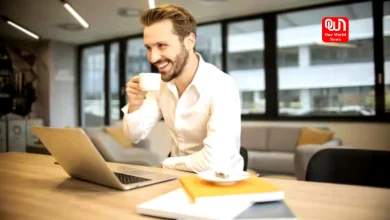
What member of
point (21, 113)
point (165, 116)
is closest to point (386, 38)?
point (165, 116)

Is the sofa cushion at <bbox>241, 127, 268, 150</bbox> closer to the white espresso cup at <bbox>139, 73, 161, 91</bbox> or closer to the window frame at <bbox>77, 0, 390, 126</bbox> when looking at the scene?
the window frame at <bbox>77, 0, 390, 126</bbox>

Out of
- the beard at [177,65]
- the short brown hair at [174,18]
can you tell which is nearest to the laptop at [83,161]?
the beard at [177,65]

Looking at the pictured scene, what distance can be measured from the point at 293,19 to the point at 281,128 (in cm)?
134

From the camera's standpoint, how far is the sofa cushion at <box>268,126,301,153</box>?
Answer: 397 cm

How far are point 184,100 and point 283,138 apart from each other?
2967mm

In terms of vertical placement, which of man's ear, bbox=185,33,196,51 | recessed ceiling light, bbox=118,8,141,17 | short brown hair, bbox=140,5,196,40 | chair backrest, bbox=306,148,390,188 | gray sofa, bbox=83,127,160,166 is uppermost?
recessed ceiling light, bbox=118,8,141,17

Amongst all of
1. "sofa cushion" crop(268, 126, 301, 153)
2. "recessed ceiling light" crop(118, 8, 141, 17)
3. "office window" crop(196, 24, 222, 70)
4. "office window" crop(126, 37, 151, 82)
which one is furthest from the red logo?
"office window" crop(126, 37, 151, 82)

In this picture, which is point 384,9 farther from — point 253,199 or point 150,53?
point 253,199

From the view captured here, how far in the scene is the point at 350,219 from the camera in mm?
537

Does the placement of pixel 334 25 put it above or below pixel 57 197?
above

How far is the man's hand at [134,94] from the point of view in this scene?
1.13m

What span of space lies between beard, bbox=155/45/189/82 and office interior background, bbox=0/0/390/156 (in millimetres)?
1658

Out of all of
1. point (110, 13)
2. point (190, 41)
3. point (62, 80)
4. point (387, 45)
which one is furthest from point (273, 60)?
point (190, 41)

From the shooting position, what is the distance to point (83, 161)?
2.58 feet
